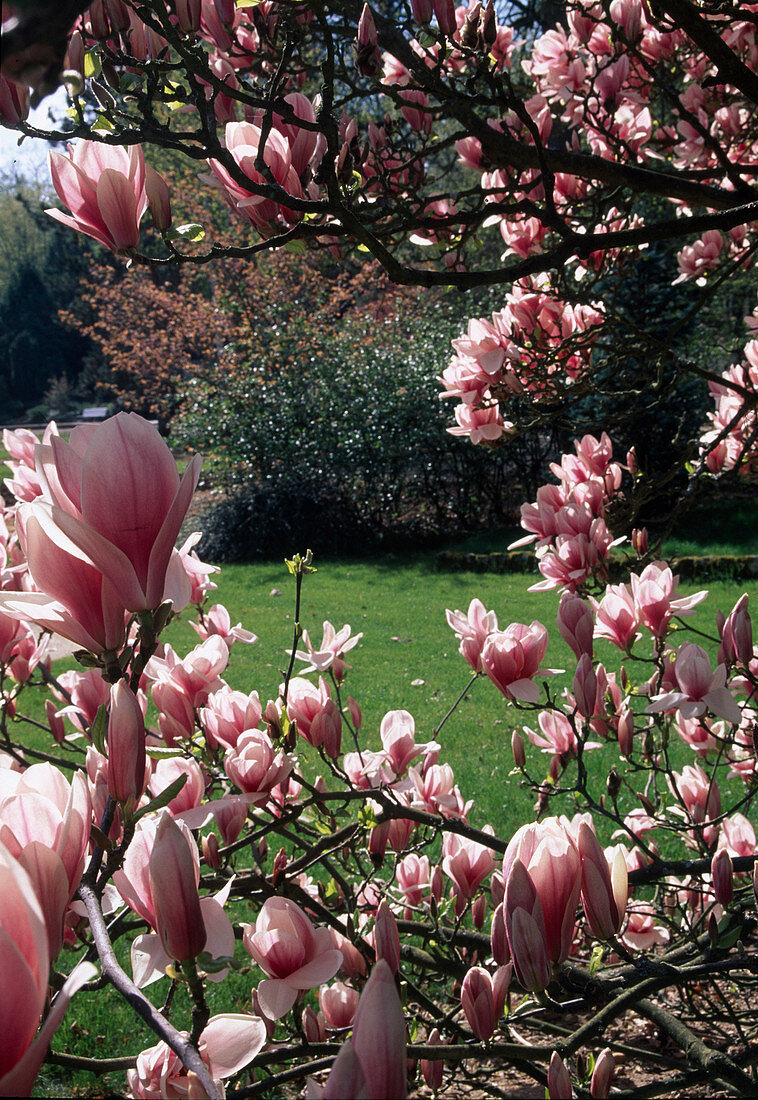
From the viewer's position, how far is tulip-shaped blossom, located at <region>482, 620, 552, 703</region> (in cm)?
148

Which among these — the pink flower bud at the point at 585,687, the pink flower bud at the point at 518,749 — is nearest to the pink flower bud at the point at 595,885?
the pink flower bud at the point at 585,687

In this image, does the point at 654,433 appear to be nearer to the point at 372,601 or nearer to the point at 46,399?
the point at 372,601

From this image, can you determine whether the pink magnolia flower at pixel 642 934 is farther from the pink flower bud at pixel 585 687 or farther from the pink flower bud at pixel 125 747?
the pink flower bud at pixel 125 747

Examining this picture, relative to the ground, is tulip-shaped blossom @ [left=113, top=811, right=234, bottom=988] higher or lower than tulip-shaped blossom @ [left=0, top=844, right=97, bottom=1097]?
lower

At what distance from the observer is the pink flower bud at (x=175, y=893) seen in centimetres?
64

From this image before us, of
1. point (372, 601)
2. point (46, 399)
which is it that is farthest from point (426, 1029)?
point (46, 399)

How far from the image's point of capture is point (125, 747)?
0.69m

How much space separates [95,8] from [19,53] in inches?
45.4

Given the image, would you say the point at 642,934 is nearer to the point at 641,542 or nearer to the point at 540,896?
the point at 641,542

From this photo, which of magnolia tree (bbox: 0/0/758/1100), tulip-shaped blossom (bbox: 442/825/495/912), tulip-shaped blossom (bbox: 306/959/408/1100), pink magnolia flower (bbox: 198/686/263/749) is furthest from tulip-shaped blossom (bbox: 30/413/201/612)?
tulip-shaped blossom (bbox: 442/825/495/912)

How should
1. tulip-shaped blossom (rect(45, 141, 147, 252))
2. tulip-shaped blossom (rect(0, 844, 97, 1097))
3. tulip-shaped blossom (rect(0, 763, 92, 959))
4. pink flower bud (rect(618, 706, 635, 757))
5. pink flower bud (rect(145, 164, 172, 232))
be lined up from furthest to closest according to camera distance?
pink flower bud (rect(618, 706, 635, 757)) < pink flower bud (rect(145, 164, 172, 232)) < tulip-shaped blossom (rect(45, 141, 147, 252)) < tulip-shaped blossom (rect(0, 763, 92, 959)) < tulip-shaped blossom (rect(0, 844, 97, 1097))

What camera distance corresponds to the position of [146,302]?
1748 cm

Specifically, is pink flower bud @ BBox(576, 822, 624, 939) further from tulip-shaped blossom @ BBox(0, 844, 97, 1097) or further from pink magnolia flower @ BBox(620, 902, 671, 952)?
pink magnolia flower @ BBox(620, 902, 671, 952)

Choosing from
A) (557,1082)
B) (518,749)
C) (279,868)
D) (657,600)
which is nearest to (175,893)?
(557,1082)
